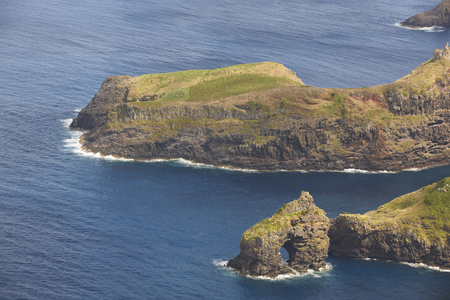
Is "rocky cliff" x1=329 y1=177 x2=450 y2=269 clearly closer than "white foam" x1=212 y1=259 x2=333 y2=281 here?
No

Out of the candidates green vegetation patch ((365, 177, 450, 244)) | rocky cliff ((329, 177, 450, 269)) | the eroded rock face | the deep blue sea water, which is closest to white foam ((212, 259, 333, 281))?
the deep blue sea water

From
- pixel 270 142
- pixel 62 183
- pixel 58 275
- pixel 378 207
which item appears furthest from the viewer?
pixel 270 142

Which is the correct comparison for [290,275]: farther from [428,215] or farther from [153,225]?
[153,225]

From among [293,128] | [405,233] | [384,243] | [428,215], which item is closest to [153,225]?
[384,243]

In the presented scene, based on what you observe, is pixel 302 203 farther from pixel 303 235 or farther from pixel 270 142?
pixel 270 142

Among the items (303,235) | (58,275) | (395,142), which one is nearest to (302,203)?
(303,235)

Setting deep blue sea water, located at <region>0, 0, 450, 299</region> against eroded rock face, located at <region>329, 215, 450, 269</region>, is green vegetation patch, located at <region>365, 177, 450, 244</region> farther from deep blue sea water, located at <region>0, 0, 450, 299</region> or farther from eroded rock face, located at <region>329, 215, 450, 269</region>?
deep blue sea water, located at <region>0, 0, 450, 299</region>
